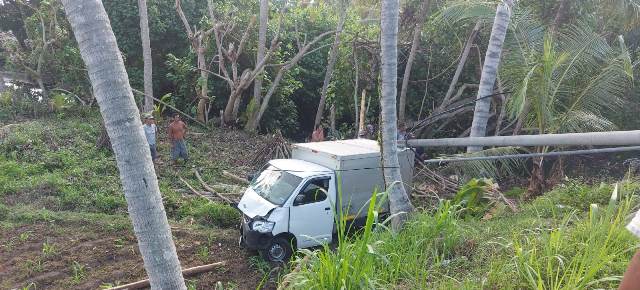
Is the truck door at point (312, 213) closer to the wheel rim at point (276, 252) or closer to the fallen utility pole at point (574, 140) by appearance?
the wheel rim at point (276, 252)

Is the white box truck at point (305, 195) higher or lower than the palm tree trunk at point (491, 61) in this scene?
lower

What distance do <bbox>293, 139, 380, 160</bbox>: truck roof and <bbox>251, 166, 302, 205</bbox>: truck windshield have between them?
82cm

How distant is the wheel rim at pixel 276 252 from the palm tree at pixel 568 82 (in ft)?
14.1

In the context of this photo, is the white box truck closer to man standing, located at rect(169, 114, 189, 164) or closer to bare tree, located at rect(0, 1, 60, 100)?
man standing, located at rect(169, 114, 189, 164)

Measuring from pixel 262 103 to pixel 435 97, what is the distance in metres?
5.56

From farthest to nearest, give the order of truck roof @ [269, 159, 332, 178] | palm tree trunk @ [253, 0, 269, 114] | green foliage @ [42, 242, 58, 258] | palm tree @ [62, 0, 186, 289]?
palm tree trunk @ [253, 0, 269, 114]
truck roof @ [269, 159, 332, 178]
green foliage @ [42, 242, 58, 258]
palm tree @ [62, 0, 186, 289]

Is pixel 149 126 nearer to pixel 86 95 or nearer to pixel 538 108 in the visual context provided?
pixel 86 95

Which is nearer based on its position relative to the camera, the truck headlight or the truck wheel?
the truck headlight

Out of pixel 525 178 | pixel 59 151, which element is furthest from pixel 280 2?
pixel 525 178

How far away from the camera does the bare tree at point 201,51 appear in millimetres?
14750

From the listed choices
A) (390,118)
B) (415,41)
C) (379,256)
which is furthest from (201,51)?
(379,256)

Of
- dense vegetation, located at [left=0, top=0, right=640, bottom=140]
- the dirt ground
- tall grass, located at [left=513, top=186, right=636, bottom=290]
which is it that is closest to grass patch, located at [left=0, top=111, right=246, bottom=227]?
the dirt ground

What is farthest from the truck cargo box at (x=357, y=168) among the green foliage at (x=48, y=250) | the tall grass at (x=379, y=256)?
the green foliage at (x=48, y=250)

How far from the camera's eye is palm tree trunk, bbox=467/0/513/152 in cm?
834
